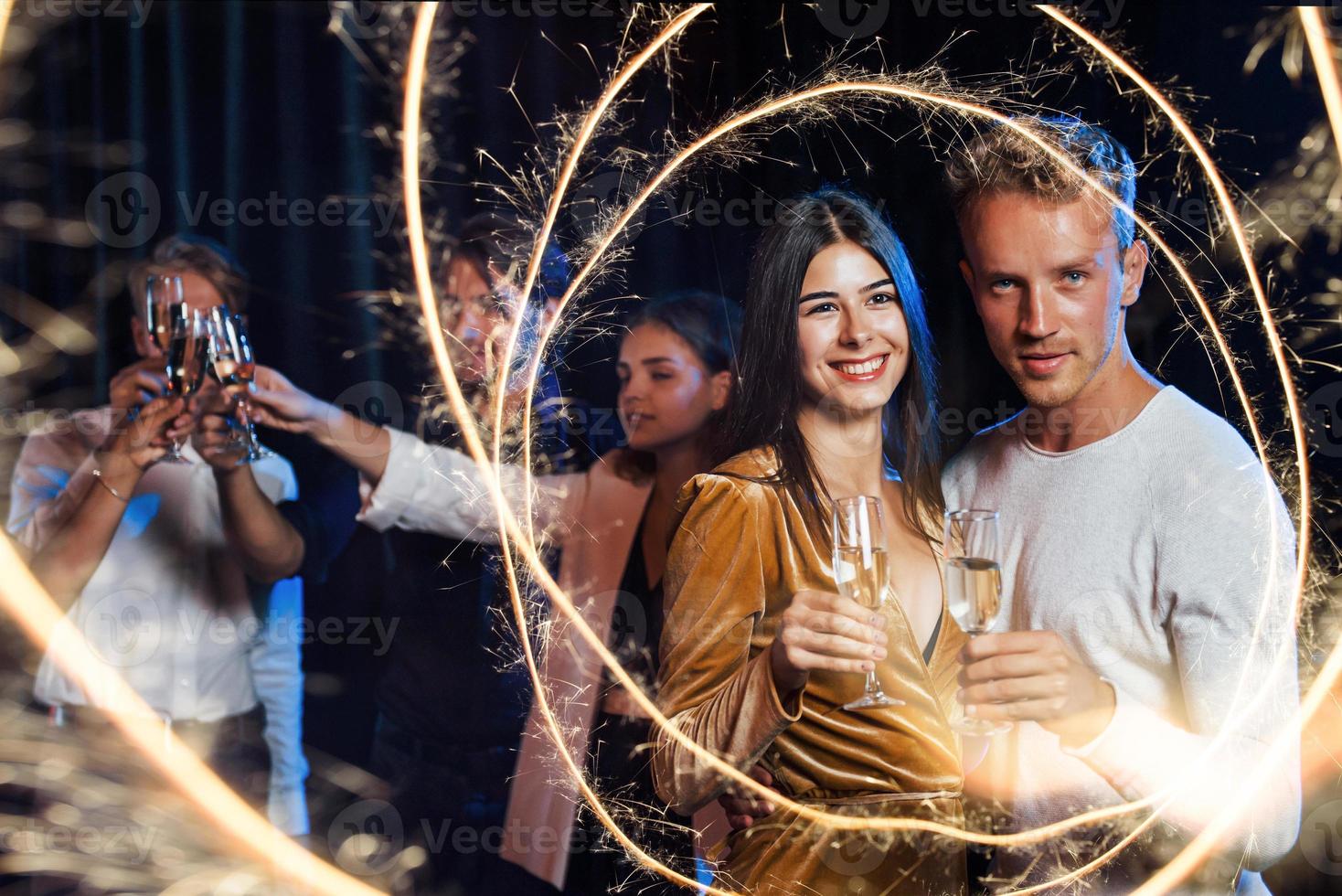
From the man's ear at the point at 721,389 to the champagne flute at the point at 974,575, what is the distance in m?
0.42

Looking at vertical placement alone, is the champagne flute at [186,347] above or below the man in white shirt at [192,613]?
above

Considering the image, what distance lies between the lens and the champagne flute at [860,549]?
158cm

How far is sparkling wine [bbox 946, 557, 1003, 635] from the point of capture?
160 cm

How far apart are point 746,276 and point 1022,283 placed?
0.47 metres

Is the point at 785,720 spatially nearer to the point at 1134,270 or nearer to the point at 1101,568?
the point at 1101,568

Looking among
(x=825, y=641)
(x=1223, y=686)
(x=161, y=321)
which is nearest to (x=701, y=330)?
(x=825, y=641)

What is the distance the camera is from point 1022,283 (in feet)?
5.80

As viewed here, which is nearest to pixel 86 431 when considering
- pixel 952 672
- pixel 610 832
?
pixel 610 832

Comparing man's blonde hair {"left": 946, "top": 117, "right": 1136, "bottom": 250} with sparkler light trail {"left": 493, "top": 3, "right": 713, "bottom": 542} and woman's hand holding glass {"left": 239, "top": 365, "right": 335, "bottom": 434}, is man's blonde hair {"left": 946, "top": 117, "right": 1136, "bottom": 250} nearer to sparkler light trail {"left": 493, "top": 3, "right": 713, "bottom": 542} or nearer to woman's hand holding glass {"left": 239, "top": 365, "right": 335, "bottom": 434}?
sparkler light trail {"left": 493, "top": 3, "right": 713, "bottom": 542}

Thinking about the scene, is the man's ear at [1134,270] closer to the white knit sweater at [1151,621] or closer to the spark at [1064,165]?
the spark at [1064,165]

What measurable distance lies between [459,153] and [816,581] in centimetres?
112

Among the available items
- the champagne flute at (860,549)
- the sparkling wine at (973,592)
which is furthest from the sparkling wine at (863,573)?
the sparkling wine at (973,592)

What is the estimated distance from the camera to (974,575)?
5.26 feet

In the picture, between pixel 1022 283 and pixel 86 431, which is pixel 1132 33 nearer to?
pixel 1022 283
